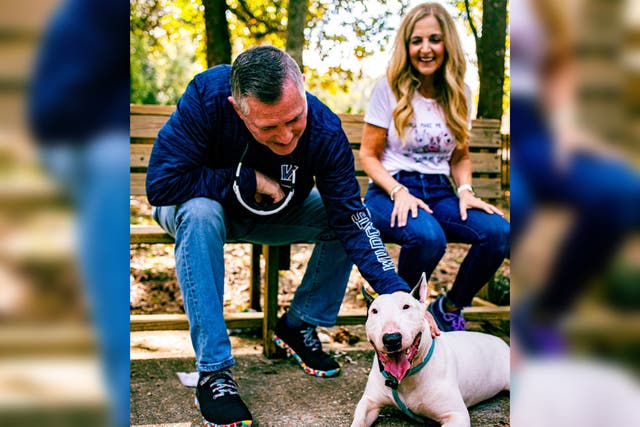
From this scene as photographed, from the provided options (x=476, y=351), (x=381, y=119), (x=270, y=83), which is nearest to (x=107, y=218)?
(x=270, y=83)

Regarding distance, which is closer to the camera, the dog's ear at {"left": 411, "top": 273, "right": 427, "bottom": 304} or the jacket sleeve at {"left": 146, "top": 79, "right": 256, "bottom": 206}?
the dog's ear at {"left": 411, "top": 273, "right": 427, "bottom": 304}

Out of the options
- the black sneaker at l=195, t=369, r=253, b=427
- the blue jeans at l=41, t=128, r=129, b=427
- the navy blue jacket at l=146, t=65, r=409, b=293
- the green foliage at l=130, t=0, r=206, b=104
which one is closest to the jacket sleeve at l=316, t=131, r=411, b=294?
the navy blue jacket at l=146, t=65, r=409, b=293

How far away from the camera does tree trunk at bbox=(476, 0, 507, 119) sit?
4.59 metres

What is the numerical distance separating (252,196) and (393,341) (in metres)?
0.89

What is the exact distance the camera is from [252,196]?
8.36ft

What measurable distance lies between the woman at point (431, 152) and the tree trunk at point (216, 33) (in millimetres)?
2414

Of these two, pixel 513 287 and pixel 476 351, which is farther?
pixel 476 351

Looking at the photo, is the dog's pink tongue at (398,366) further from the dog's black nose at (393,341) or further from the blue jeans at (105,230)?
the blue jeans at (105,230)

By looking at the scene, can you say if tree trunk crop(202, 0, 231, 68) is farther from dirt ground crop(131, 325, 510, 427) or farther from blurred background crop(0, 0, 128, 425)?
blurred background crop(0, 0, 128, 425)

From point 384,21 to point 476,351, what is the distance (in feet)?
13.3

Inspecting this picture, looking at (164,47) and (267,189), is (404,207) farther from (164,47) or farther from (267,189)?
(164,47)

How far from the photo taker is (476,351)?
243cm

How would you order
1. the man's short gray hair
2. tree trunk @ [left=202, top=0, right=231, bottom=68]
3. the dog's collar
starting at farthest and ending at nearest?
tree trunk @ [left=202, top=0, right=231, bottom=68], the man's short gray hair, the dog's collar

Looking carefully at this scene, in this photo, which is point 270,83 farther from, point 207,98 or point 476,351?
point 476,351
